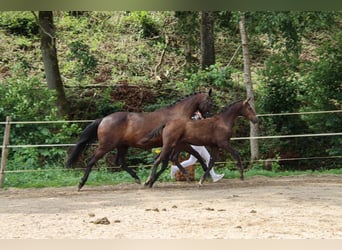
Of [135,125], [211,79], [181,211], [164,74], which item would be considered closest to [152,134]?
[135,125]

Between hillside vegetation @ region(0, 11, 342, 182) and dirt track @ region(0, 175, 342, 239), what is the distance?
121 inches

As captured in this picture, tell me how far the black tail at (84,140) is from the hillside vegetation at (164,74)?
2250mm

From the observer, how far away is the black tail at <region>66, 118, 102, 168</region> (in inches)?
364

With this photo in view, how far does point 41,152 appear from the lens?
11828 millimetres

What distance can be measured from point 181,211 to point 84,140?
11.6 ft

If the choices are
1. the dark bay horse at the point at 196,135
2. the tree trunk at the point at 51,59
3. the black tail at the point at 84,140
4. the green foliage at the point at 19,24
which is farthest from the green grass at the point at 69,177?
the green foliage at the point at 19,24

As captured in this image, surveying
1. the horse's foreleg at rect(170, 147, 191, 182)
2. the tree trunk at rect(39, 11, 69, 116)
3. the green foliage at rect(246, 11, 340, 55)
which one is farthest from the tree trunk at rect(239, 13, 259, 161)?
the tree trunk at rect(39, 11, 69, 116)

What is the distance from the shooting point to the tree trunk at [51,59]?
43.7 ft

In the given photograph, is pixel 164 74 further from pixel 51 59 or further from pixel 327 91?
pixel 327 91

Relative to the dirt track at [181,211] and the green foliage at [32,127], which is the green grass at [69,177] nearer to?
the green foliage at [32,127]

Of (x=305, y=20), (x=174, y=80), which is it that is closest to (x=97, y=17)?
(x=174, y=80)

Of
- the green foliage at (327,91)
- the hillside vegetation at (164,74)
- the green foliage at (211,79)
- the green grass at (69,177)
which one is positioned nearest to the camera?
the green grass at (69,177)

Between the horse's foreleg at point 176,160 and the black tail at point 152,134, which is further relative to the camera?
the horse's foreleg at point 176,160

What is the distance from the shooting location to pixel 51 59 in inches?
543
